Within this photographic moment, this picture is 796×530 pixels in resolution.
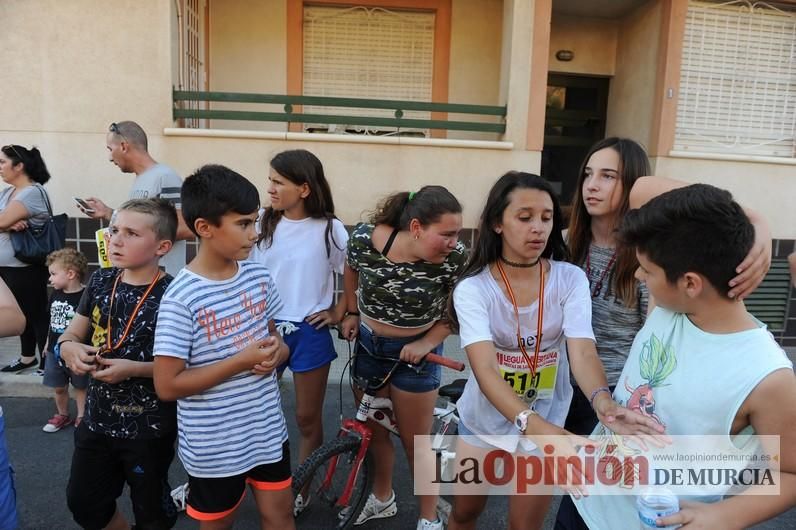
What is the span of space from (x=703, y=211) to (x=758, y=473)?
655 millimetres

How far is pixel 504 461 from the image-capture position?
2195 mm

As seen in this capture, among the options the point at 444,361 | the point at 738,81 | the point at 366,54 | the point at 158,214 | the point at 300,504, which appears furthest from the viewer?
the point at 366,54

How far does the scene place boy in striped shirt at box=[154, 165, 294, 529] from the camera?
188 cm

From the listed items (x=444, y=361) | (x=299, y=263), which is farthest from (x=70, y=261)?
(x=444, y=361)

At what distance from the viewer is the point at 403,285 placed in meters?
2.55

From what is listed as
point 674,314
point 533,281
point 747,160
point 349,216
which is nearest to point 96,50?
point 349,216

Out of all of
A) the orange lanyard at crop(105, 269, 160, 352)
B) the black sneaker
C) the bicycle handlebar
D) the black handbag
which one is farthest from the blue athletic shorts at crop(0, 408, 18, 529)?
the black sneaker

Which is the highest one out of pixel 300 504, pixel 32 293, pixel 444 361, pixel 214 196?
pixel 214 196

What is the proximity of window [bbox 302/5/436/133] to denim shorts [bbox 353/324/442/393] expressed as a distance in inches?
178

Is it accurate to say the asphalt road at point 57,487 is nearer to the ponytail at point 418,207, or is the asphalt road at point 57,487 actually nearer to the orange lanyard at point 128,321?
the orange lanyard at point 128,321

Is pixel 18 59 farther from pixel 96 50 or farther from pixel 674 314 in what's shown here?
pixel 674 314

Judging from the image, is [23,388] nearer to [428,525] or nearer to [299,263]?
[299,263]

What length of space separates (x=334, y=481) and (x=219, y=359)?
1.40m

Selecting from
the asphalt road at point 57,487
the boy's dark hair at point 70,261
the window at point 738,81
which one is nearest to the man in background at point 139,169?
the boy's dark hair at point 70,261
